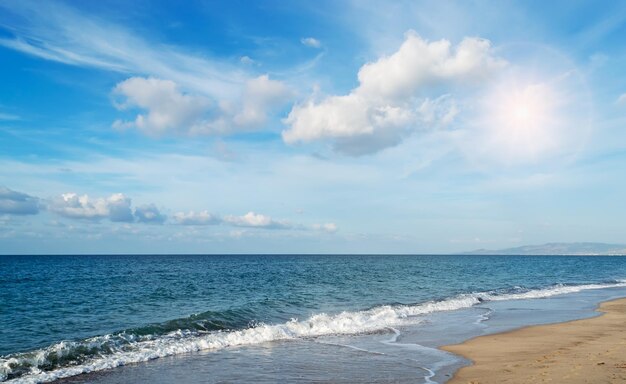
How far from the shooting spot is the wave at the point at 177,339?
14.6 metres

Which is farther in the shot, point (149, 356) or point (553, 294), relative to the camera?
point (553, 294)

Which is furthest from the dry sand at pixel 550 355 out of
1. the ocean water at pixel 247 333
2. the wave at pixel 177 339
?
the wave at pixel 177 339

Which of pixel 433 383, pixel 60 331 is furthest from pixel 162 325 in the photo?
pixel 433 383

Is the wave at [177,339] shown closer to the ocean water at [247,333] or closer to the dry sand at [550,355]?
the ocean water at [247,333]

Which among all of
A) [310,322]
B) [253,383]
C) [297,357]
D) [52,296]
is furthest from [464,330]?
[52,296]

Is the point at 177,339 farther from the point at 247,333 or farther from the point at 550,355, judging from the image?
the point at 550,355

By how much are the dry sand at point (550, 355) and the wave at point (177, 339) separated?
247 inches

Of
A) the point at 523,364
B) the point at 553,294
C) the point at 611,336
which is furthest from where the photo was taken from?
the point at 553,294

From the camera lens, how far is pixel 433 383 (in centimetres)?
1245

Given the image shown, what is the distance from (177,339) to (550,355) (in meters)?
14.2

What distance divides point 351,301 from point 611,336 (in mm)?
18199

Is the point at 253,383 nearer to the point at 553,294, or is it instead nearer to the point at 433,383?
the point at 433,383

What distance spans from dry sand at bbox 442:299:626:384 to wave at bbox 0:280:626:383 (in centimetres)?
628

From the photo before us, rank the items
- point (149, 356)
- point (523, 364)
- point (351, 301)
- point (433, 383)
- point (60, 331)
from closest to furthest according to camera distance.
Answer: point (433, 383) → point (523, 364) → point (149, 356) → point (60, 331) → point (351, 301)
